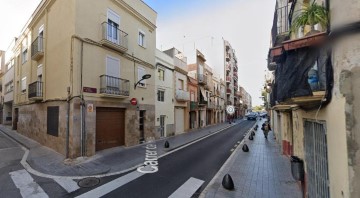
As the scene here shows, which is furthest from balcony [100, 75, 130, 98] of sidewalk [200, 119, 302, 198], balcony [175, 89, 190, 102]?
balcony [175, 89, 190, 102]

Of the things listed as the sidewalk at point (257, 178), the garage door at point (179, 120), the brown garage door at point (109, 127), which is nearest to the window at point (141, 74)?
the brown garage door at point (109, 127)

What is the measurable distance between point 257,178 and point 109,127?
8698mm

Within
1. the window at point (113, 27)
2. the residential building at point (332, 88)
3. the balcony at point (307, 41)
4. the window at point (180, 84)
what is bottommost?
the residential building at point (332, 88)

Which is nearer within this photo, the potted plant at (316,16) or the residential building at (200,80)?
the potted plant at (316,16)

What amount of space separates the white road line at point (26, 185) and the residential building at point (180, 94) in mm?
14294

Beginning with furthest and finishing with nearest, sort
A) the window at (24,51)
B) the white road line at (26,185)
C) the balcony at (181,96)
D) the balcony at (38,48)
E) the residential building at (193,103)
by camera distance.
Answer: the residential building at (193,103) → the balcony at (181,96) → the window at (24,51) → the balcony at (38,48) → the white road line at (26,185)

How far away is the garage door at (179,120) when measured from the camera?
2108 centimetres

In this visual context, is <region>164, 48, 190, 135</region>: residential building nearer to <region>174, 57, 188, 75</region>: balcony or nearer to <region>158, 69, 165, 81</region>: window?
<region>174, 57, 188, 75</region>: balcony

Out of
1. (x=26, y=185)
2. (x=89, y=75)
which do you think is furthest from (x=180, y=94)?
(x=26, y=185)

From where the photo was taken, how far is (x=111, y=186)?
6500 mm

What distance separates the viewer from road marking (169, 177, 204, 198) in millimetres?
5877

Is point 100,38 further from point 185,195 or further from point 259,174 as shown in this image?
point 259,174

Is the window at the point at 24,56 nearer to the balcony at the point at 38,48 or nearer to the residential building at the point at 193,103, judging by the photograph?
the balcony at the point at 38,48

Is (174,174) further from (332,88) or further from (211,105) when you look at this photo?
(211,105)
